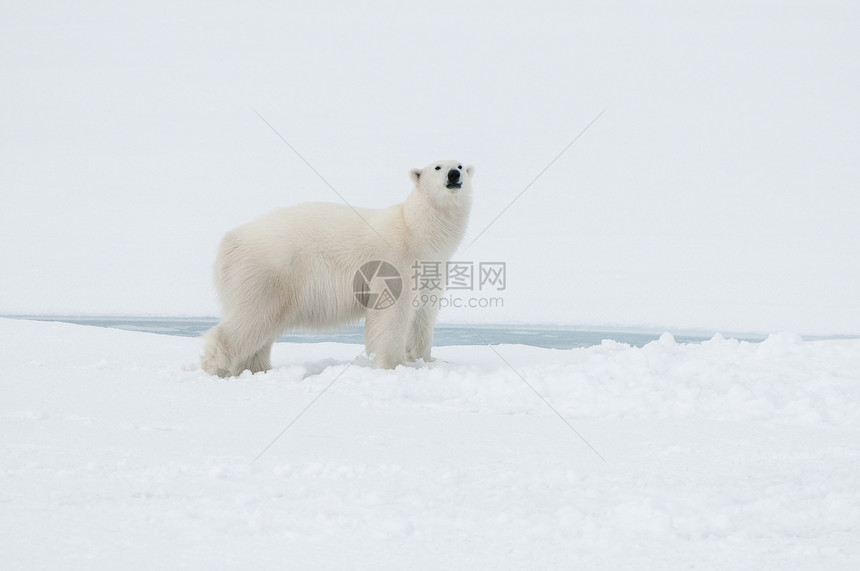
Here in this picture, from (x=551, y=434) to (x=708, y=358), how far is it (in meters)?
2.04

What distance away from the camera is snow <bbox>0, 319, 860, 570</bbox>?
7.17 ft

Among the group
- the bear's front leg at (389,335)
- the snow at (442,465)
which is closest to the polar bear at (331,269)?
the bear's front leg at (389,335)

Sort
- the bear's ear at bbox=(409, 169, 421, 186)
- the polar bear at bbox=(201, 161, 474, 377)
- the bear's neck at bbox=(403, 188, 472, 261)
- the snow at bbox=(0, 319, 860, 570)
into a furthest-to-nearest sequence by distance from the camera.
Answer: the bear's ear at bbox=(409, 169, 421, 186) → the bear's neck at bbox=(403, 188, 472, 261) → the polar bear at bbox=(201, 161, 474, 377) → the snow at bbox=(0, 319, 860, 570)

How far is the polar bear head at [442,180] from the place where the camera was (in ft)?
17.0

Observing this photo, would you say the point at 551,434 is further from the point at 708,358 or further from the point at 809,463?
the point at 708,358

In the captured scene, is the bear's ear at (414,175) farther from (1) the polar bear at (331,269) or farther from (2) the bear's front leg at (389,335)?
(2) the bear's front leg at (389,335)

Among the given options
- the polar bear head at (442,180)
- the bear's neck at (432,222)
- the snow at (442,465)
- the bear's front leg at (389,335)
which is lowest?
the snow at (442,465)

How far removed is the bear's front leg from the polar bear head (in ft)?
2.75

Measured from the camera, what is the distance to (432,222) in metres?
5.28

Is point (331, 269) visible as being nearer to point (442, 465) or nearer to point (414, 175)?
point (414, 175)

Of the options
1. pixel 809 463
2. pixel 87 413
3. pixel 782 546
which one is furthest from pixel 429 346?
pixel 782 546

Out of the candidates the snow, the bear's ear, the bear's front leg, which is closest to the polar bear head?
the bear's ear

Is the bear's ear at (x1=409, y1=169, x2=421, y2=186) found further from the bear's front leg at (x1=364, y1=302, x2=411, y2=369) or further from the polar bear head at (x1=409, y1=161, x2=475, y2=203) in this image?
the bear's front leg at (x1=364, y1=302, x2=411, y2=369)

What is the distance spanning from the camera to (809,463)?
10.1 feet
